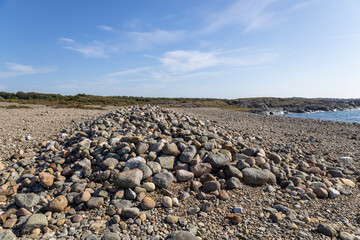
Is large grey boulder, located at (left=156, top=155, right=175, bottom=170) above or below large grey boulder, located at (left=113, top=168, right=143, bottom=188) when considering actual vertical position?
above

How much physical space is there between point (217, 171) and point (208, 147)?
0.97 meters

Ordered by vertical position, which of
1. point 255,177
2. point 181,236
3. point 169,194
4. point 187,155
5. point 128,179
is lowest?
point 181,236

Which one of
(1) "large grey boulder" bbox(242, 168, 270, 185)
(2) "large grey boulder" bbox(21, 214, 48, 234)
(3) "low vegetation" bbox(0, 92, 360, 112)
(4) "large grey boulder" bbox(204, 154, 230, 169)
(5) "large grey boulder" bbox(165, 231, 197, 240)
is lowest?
(5) "large grey boulder" bbox(165, 231, 197, 240)

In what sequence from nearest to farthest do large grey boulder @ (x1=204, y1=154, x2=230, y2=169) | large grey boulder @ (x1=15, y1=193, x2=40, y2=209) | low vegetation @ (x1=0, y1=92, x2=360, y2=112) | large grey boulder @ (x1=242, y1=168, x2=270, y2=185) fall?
large grey boulder @ (x1=15, y1=193, x2=40, y2=209) < large grey boulder @ (x1=242, y1=168, x2=270, y2=185) < large grey boulder @ (x1=204, y1=154, x2=230, y2=169) < low vegetation @ (x1=0, y1=92, x2=360, y2=112)

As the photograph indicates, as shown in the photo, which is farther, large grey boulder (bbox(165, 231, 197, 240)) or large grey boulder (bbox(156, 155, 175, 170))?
large grey boulder (bbox(156, 155, 175, 170))

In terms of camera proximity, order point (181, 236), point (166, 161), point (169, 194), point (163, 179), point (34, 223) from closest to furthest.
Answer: point (181, 236) → point (34, 223) → point (169, 194) → point (163, 179) → point (166, 161)

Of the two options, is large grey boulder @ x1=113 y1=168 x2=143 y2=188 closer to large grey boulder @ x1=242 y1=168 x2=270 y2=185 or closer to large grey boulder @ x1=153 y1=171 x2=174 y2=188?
large grey boulder @ x1=153 y1=171 x2=174 y2=188

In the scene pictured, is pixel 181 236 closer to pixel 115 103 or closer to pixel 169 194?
pixel 169 194

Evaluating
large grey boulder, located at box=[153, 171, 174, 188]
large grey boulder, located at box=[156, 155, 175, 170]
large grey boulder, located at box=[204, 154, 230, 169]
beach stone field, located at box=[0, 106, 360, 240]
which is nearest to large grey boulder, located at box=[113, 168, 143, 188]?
beach stone field, located at box=[0, 106, 360, 240]

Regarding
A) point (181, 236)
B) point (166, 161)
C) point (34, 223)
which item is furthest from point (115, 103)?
point (181, 236)

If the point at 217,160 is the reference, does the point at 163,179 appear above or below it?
below

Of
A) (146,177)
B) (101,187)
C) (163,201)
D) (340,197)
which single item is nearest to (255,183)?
(340,197)

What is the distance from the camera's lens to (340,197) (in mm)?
4707

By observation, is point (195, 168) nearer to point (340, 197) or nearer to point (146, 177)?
point (146, 177)
